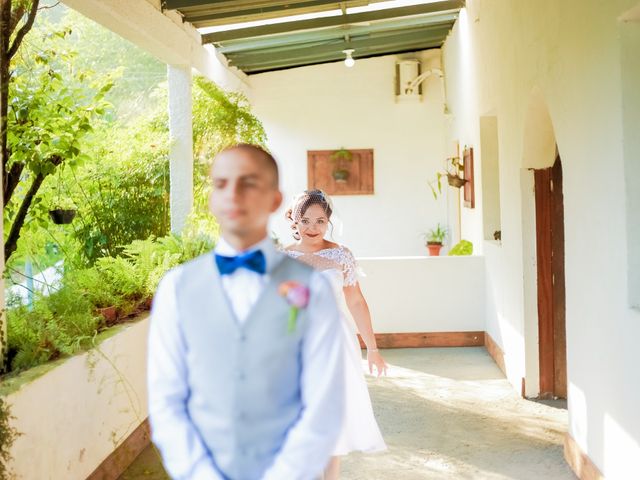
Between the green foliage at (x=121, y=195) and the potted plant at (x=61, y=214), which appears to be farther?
the green foliage at (x=121, y=195)

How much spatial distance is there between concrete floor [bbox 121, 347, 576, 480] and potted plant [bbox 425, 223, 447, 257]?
509 cm

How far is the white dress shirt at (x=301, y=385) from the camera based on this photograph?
5.67 ft

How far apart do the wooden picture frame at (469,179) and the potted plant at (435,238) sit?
9.48 ft

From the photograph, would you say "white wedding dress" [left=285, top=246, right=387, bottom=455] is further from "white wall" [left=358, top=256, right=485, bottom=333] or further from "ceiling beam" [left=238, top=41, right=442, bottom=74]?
"ceiling beam" [left=238, top=41, right=442, bottom=74]

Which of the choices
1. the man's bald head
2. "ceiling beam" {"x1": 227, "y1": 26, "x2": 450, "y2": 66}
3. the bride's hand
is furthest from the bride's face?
"ceiling beam" {"x1": 227, "y1": 26, "x2": 450, "y2": 66}

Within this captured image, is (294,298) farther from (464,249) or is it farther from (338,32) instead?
(338,32)

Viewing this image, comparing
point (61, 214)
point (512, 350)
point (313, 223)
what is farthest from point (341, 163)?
point (313, 223)

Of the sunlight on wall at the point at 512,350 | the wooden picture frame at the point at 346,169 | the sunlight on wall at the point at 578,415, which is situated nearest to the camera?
the sunlight on wall at the point at 578,415

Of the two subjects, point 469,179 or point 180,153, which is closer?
point 180,153

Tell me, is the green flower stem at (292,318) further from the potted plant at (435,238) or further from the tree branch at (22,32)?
the potted plant at (435,238)

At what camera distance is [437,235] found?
12.9m

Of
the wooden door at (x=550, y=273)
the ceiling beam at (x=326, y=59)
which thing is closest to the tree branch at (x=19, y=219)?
the wooden door at (x=550, y=273)

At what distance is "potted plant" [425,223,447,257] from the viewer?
1265cm

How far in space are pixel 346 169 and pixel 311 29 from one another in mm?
3990
